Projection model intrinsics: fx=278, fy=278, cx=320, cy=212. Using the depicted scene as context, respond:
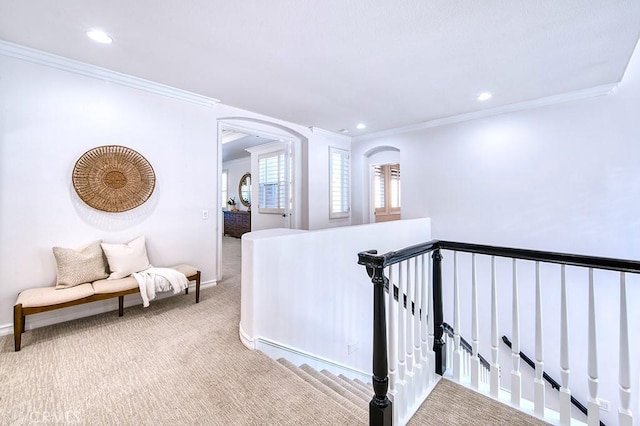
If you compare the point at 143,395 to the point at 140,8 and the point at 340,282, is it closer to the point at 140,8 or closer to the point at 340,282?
the point at 340,282

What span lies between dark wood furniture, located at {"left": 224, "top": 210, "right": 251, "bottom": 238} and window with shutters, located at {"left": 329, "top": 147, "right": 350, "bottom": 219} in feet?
9.99

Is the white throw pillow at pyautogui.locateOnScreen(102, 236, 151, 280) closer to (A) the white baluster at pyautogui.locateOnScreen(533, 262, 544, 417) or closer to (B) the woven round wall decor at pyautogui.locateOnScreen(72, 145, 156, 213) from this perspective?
(B) the woven round wall decor at pyautogui.locateOnScreen(72, 145, 156, 213)

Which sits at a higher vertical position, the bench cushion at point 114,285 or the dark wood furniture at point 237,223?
the dark wood furniture at point 237,223

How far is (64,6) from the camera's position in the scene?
1.93m

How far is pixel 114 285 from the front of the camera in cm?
260

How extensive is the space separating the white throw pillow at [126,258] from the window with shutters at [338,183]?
3305mm

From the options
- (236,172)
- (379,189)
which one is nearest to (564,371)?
(379,189)

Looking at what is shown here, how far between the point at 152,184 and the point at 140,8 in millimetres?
1790

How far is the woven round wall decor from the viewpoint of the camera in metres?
2.77

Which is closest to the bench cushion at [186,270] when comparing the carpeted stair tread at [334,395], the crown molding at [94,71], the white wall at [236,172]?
the carpeted stair tread at [334,395]

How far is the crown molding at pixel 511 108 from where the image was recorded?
330 centimetres

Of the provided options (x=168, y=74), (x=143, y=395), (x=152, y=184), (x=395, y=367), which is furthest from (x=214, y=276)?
(x=395, y=367)

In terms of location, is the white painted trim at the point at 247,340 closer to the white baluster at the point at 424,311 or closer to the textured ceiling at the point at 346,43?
the white baluster at the point at 424,311

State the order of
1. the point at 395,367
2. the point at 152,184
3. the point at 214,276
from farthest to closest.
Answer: the point at 214,276, the point at 152,184, the point at 395,367
